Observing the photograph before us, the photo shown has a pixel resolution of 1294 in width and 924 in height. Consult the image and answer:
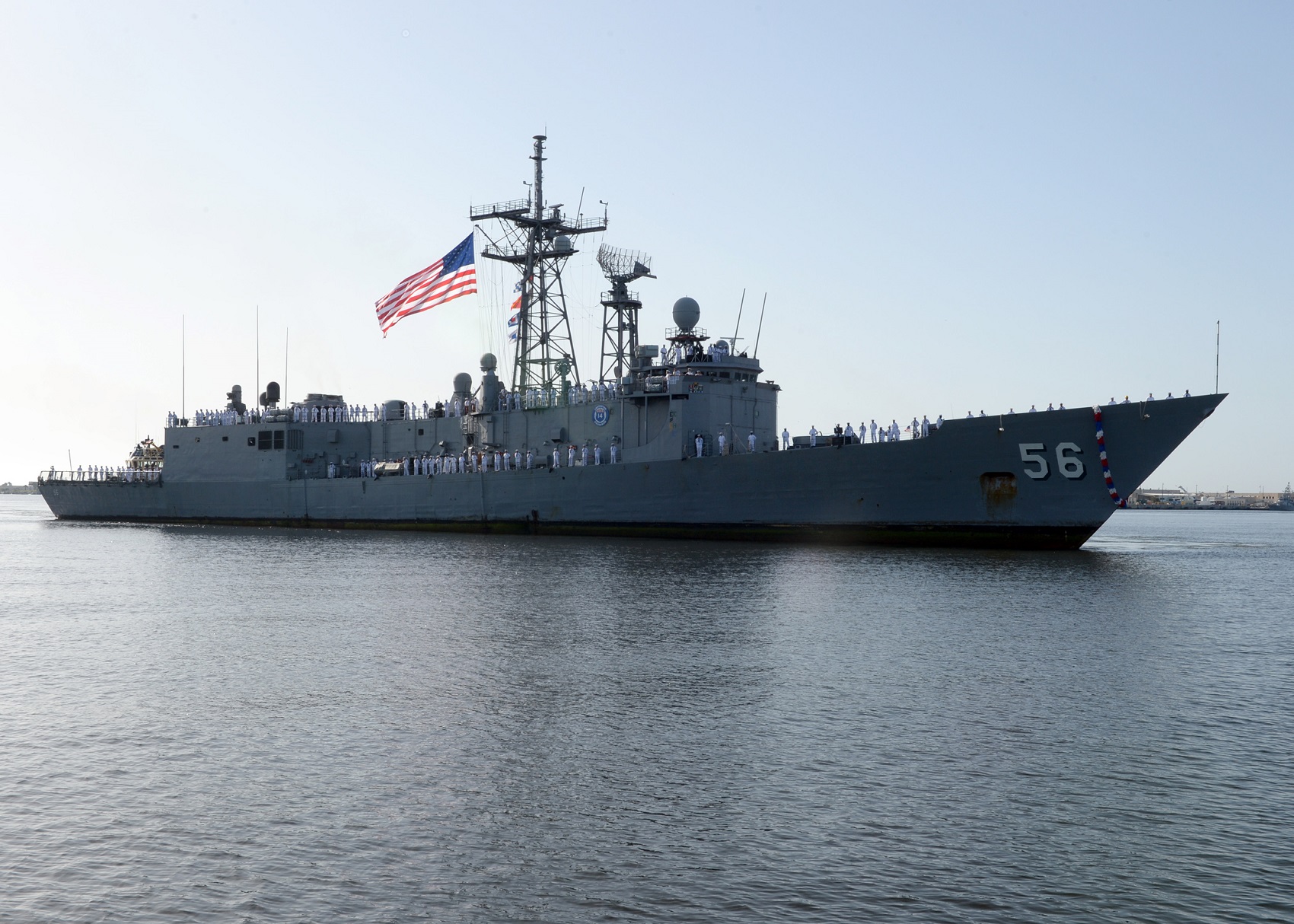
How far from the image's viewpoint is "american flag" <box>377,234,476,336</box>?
38156mm

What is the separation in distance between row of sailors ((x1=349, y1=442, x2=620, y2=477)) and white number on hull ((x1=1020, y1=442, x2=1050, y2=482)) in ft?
46.5

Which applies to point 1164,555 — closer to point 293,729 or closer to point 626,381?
point 626,381

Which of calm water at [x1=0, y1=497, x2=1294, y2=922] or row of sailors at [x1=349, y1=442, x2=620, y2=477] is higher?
row of sailors at [x1=349, y1=442, x2=620, y2=477]

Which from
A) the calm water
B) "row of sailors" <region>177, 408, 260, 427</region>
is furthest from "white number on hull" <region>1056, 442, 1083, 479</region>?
"row of sailors" <region>177, 408, 260, 427</region>

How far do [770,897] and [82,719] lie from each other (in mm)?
7703

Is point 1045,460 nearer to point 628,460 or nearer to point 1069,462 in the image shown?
point 1069,462

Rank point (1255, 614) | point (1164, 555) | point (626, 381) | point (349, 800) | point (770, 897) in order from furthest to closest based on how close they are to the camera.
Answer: point (626, 381)
point (1164, 555)
point (1255, 614)
point (349, 800)
point (770, 897)

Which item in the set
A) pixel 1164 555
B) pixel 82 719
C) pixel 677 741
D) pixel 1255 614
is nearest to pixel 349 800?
pixel 677 741

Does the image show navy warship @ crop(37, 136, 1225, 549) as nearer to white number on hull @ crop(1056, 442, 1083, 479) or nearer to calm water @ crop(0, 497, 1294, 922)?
white number on hull @ crop(1056, 442, 1083, 479)

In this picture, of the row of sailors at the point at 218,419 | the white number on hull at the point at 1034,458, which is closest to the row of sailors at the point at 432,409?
the row of sailors at the point at 218,419

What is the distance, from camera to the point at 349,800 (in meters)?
8.03

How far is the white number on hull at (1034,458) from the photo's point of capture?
28895 mm

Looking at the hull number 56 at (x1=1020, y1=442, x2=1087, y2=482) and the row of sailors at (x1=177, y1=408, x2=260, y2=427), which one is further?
the row of sailors at (x1=177, y1=408, x2=260, y2=427)

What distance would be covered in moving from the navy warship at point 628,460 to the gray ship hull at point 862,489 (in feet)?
0.17
